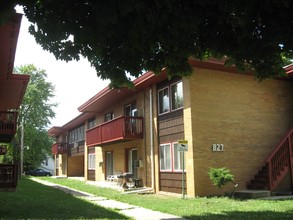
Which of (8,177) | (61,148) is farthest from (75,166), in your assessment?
(8,177)

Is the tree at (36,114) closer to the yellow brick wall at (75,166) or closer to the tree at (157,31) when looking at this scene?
the yellow brick wall at (75,166)

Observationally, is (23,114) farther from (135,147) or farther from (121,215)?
(121,215)

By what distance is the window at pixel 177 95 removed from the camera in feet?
60.4

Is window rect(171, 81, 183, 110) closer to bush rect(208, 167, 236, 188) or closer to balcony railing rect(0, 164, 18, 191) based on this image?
bush rect(208, 167, 236, 188)

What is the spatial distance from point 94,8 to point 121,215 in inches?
274

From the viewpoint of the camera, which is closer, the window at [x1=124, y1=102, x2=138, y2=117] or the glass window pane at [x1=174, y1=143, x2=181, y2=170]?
the glass window pane at [x1=174, y1=143, x2=181, y2=170]

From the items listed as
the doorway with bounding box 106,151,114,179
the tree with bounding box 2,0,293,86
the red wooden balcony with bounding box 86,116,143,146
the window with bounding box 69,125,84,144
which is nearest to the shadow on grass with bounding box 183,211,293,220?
the tree with bounding box 2,0,293,86

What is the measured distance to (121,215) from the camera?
37.7ft

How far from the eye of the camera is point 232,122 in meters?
18.0

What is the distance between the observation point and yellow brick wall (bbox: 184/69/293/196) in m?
17.0

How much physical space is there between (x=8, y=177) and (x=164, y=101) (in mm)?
9378

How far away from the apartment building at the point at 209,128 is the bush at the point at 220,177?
41.8 inches

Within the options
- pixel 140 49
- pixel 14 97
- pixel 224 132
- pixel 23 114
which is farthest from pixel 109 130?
pixel 23 114

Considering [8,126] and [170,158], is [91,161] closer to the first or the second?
[8,126]
